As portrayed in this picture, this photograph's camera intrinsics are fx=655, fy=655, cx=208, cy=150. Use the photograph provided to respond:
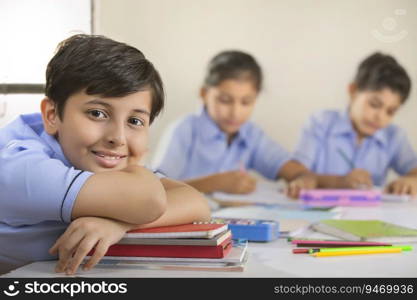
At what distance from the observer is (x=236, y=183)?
2.00 m

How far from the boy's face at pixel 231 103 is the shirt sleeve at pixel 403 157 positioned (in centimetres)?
65

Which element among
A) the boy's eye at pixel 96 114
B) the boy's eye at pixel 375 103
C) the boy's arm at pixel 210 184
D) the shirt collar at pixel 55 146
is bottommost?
the boy's arm at pixel 210 184

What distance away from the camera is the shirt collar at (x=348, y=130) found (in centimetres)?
269

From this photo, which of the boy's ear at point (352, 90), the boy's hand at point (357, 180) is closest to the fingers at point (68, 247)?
the boy's hand at point (357, 180)

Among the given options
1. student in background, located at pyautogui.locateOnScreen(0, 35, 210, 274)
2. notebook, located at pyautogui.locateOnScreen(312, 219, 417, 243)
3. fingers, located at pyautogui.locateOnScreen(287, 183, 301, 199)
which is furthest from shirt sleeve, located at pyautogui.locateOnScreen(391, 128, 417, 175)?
student in background, located at pyautogui.locateOnScreen(0, 35, 210, 274)

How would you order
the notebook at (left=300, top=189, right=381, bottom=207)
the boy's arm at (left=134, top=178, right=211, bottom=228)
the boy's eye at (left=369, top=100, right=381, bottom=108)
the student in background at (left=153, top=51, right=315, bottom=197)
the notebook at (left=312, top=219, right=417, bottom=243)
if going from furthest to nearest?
the boy's eye at (left=369, top=100, right=381, bottom=108) < the student in background at (left=153, top=51, right=315, bottom=197) < the notebook at (left=300, top=189, right=381, bottom=207) < the notebook at (left=312, top=219, right=417, bottom=243) < the boy's arm at (left=134, top=178, right=211, bottom=228)

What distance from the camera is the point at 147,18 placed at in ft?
8.82

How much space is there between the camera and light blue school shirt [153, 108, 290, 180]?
2.55 m

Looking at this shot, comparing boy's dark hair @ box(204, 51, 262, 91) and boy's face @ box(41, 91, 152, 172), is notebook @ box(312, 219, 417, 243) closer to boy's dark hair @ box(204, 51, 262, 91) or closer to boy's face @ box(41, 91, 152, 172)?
boy's face @ box(41, 91, 152, 172)

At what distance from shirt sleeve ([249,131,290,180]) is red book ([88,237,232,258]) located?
5.79ft

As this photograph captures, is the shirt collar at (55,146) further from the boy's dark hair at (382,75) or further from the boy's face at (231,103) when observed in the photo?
the boy's dark hair at (382,75)

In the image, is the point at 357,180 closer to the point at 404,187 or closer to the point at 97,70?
the point at 404,187

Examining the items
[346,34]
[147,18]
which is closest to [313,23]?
[346,34]

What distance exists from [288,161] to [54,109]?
1.71 m
